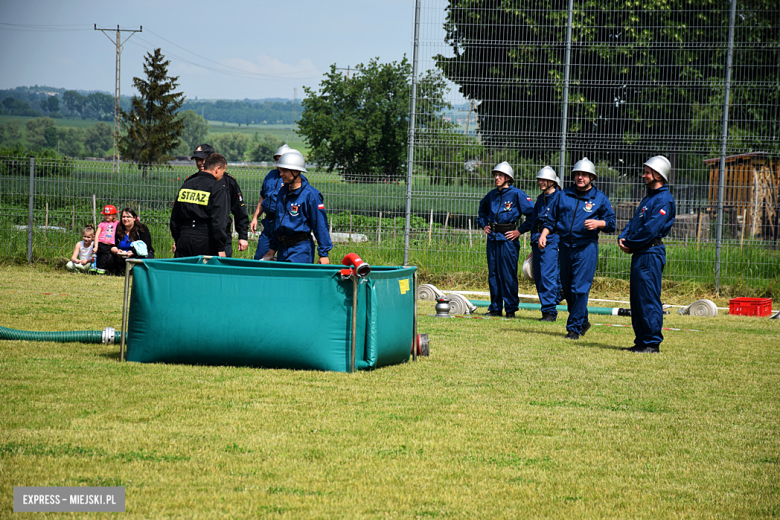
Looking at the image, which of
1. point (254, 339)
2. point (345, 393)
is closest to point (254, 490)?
point (345, 393)

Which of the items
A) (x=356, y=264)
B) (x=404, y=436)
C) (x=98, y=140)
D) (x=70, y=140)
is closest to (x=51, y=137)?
(x=70, y=140)

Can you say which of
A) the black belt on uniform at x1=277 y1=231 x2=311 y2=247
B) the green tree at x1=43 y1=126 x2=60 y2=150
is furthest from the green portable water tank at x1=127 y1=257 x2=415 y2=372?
the green tree at x1=43 y1=126 x2=60 y2=150

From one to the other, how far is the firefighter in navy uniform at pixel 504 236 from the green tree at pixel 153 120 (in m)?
54.7

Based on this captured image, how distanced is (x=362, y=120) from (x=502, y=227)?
45668 millimetres

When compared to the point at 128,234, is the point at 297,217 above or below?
above

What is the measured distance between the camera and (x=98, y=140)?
143 meters

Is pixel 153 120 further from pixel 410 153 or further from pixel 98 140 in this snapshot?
pixel 98 140

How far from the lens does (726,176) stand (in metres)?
15.3

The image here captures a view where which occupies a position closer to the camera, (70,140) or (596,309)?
(596,309)

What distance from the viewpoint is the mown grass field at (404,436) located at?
3.57 m

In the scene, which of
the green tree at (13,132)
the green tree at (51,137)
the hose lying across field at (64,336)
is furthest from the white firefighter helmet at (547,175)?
the green tree at (51,137)

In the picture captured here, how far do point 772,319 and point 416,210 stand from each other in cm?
682

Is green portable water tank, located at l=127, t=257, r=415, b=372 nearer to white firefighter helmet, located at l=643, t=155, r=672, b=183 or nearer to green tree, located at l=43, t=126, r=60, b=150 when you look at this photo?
white firefighter helmet, located at l=643, t=155, r=672, b=183

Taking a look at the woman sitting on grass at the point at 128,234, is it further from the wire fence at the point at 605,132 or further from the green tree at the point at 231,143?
the green tree at the point at 231,143
